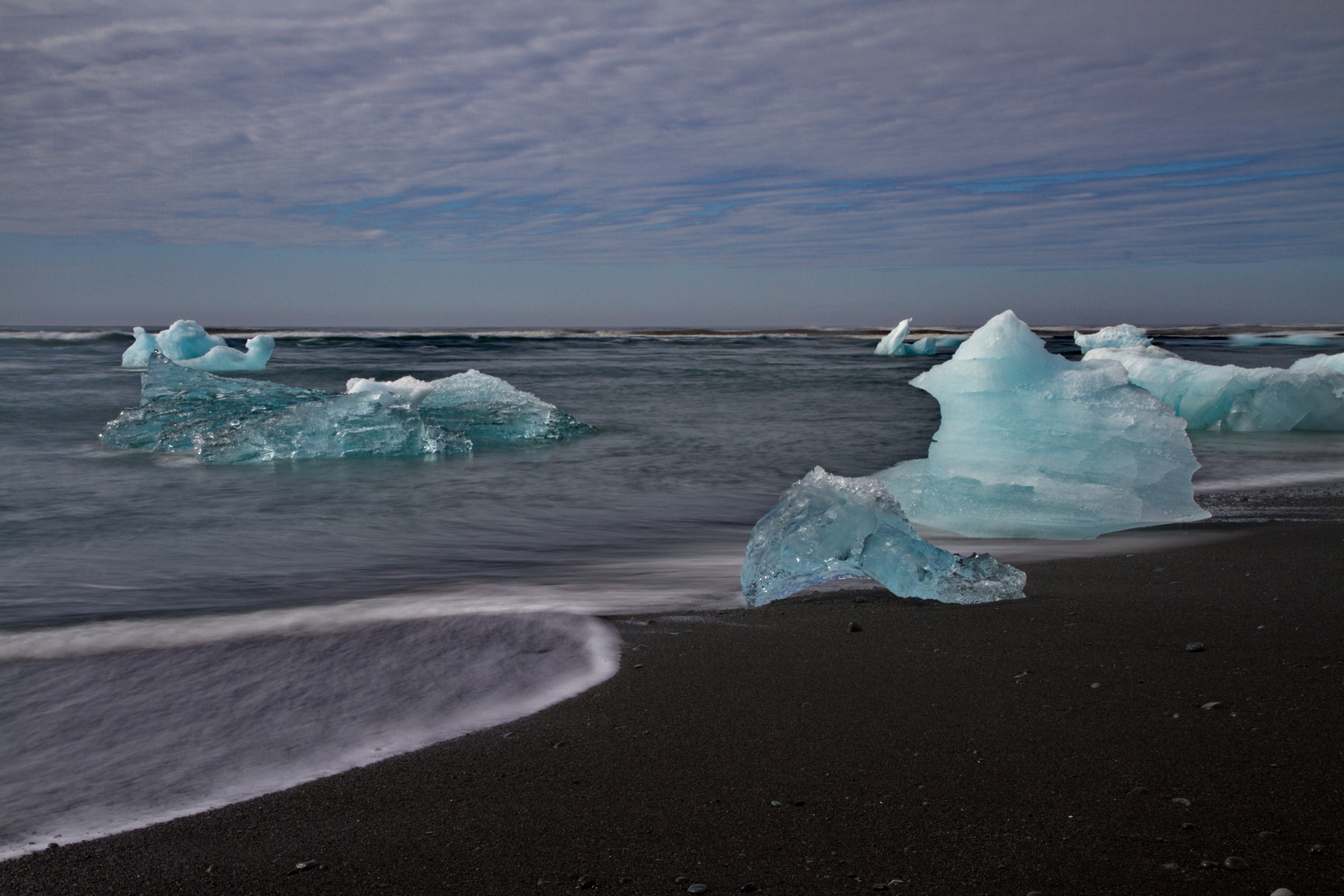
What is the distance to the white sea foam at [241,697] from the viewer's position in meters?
2.04

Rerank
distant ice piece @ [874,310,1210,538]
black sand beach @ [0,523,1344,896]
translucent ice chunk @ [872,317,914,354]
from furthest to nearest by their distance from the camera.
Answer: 1. translucent ice chunk @ [872,317,914,354]
2. distant ice piece @ [874,310,1210,538]
3. black sand beach @ [0,523,1344,896]

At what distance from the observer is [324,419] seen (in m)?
8.34

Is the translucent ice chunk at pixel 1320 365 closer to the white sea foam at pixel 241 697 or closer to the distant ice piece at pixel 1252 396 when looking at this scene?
the distant ice piece at pixel 1252 396

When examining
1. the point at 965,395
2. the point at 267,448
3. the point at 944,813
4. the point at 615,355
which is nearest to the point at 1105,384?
the point at 965,395

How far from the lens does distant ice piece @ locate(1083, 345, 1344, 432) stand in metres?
9.95

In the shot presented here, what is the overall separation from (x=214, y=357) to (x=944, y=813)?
23.2 meters

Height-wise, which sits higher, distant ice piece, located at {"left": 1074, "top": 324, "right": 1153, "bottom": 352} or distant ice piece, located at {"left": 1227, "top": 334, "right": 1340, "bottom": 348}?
distant ice piece, located at {"left": 1227, "top": 334, "right": 1340, "bottom": 348}

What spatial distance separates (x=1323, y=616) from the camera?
304cm

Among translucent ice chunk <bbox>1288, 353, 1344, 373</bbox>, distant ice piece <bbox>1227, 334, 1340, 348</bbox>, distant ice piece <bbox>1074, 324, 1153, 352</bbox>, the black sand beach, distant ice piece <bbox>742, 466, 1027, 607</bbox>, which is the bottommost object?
the black sand beach

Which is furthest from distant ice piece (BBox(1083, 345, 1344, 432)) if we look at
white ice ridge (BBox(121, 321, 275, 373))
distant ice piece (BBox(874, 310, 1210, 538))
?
white ice ridge (BBox(121, 321, 275, 373))

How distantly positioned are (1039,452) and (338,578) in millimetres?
4111

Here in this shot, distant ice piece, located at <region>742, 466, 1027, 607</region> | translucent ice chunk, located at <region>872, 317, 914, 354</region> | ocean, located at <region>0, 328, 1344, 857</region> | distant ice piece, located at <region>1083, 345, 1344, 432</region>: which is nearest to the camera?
ocean, located at <region>0, 328, 1344, 857</region>

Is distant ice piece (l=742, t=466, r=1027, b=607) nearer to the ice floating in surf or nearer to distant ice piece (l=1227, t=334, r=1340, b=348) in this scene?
the ice floating in surf

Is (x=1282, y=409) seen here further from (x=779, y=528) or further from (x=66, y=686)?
(x=66, y=686)
